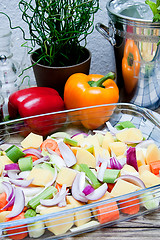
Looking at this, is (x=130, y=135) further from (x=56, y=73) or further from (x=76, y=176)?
(x=56, y=73)

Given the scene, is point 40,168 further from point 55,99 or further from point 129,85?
point 129,85

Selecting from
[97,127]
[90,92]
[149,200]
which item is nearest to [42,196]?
[149,200]

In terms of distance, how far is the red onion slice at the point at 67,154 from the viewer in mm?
918

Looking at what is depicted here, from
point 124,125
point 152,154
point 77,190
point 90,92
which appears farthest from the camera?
point 90,92

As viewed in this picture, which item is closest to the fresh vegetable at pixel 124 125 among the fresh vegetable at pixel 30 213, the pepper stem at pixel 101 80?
the pepper stem at pixel 101 80

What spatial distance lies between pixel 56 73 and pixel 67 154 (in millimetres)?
396

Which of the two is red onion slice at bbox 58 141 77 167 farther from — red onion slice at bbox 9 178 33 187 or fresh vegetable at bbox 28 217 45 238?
fresh vegetable at bbox 28 217 45 238

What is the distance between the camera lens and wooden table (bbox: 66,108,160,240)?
76cm

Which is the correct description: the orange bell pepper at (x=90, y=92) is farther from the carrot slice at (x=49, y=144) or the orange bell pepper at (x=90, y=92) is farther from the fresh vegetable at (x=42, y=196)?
the fresh vegetable at (x=42, y=196)

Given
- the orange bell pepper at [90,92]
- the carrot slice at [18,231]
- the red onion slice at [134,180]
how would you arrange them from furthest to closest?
the orange bell pepper at [90,92] → the red onion slice at [134,180] → the carrot slice at [18,231]

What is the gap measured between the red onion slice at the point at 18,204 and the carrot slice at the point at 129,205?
226 millimetres

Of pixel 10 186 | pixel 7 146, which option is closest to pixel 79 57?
pixel 7 146

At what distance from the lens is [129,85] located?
1275 millimetres

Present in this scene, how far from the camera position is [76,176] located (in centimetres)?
85
